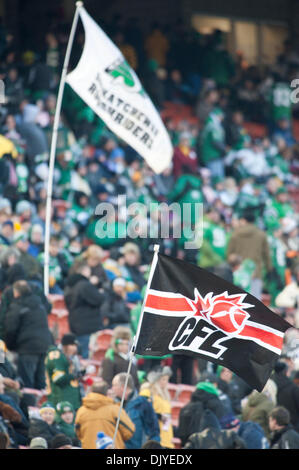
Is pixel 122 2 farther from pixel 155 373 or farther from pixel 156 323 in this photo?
pixel 156 323

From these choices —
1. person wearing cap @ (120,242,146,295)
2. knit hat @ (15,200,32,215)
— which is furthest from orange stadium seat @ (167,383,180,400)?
knit hat @ (15,200,32,215)

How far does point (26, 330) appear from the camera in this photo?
1391 cm

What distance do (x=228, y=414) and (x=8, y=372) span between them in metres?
2.18

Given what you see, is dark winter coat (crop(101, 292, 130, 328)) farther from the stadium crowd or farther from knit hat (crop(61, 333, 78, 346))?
knit hat (crop(61, 333, 78, 346))

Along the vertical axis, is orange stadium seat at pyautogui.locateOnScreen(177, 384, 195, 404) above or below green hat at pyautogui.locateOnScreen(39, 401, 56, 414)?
above

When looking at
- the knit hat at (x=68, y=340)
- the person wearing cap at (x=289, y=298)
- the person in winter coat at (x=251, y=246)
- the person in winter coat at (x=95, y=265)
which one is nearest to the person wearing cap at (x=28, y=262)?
the person in winter coat at (x=95, y=265)

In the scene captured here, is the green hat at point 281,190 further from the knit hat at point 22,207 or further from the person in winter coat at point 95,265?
the person in winter coat at point 95,265

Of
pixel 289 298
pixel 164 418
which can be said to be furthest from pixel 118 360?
pixel 289 298

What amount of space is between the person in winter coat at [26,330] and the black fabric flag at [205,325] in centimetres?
362

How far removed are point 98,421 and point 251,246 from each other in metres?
6.86

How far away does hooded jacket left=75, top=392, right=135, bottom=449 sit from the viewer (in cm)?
1220

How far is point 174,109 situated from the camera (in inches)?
1057

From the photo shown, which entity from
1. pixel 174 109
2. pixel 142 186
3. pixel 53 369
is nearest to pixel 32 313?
pixel 53 369

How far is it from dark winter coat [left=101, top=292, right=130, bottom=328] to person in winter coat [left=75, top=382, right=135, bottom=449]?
3748 millimetres
